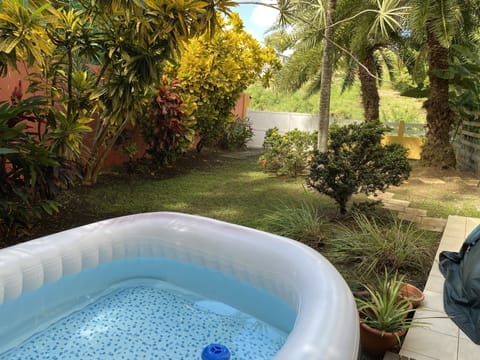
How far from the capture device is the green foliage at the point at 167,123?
7.87m

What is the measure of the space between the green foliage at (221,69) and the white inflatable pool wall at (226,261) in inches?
206

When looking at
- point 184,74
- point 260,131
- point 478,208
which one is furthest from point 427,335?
point 260,131

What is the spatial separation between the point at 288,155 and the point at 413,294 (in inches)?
247

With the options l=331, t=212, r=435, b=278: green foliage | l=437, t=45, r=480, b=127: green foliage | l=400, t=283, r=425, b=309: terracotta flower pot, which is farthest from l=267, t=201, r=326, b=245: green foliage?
l=437, t=45, r=480, b=127: green foliage

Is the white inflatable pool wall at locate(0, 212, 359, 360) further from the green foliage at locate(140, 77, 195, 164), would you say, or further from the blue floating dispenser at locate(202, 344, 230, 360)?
the green foliage at locate(140, 77, 195, 164)

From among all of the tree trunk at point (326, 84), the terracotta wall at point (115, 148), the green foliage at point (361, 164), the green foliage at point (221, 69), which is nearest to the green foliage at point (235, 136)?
the green foliage at point (221, 69)

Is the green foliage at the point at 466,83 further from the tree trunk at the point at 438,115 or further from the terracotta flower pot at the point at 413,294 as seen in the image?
the terracotta flower pot at the point at 413,294

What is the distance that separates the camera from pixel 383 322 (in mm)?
2693

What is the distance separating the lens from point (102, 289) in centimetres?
407

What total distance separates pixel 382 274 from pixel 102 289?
9.61 feet

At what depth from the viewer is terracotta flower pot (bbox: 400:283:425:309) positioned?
3.10 metres

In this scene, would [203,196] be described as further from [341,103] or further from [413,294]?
[341,103]

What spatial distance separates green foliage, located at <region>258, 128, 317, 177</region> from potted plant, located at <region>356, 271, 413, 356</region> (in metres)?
6.28

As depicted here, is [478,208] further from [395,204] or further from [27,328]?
[27,328]
